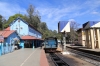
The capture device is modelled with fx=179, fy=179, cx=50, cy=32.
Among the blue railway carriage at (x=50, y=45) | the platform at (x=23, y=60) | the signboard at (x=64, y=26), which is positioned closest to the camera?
the platform at (x=23, y=60)

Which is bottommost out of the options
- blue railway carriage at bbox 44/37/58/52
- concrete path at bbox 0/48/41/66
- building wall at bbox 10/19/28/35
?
concrete path at bbox 0/48/41/66

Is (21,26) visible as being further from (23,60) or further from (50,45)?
(23,60)

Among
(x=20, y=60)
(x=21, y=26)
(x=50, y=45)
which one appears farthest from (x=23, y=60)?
(x=21, y=26)

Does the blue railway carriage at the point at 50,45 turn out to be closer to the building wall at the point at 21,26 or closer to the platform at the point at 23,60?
the platform at the point at 23,60

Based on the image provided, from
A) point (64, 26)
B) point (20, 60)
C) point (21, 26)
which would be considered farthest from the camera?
point (21, 26)

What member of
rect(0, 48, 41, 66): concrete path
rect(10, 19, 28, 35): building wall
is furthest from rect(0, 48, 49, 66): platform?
rect(10, 19, 28, 35): building wall

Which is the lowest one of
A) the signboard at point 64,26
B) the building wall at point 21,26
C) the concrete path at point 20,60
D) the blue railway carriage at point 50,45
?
the concrete path at point 20,60

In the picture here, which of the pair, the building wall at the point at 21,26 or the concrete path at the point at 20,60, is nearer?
the concrete path at the point at 20,60

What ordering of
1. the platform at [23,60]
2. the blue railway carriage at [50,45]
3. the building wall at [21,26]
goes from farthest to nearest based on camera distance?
the building wall at [21,26], the blue railway carriage at [50,45], the platform at [23,60]

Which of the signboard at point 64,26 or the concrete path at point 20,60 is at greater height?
the signboard at point 64,26

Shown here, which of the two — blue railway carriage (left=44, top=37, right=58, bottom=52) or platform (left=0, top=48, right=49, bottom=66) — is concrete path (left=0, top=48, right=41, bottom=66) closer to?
platform (left=0, top=48, right=49, bottom=66)

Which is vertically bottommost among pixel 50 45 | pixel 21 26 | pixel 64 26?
pixel 50 45

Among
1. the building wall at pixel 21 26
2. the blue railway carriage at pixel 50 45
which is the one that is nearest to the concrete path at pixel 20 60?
the blue railway carriage at pixel 50 45

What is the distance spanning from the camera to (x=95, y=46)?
42.8m
